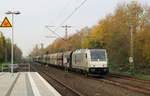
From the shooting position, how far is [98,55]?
25.9 meters

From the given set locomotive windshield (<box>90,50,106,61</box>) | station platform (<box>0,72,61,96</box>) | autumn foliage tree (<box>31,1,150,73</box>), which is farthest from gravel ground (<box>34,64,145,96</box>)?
autumn foliage tree (<box>31,1,150,73</box>)

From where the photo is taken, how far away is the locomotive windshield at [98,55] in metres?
25.7

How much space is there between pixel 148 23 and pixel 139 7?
508 centimetres

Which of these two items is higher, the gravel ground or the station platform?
the station platform

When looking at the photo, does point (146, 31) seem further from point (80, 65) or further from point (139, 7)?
point (80, 65)

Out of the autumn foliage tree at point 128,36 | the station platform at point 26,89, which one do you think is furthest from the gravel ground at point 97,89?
the autumn foliage tree at point 128,36

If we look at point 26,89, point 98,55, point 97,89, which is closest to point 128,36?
point 98,55

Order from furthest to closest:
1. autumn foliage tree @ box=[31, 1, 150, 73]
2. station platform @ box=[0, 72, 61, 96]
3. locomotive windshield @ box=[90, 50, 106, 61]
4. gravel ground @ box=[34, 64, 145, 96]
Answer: autumn foliage tree @ box=[31, 1, 150, 73]
locomotive windshield @ box=[90, 50, 106, 61]
gravel ground @ box=[34, 64, 145, 96]
station platform @ box=[0, 72, 61, 96]

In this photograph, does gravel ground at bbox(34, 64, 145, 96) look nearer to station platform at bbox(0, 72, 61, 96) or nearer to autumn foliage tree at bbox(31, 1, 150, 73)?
station platform at bbox(0, 72, 61, 96)

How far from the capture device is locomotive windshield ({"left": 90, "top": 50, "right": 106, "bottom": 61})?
1011 inches

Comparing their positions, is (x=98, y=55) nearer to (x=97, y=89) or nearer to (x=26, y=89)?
(x=97, y=89)

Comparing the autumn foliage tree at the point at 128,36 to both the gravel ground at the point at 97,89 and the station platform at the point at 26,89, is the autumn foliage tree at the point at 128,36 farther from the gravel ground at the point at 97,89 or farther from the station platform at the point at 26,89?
the station platform at the point at 26,89

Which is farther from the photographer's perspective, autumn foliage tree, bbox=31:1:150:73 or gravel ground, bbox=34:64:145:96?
autumn foliage tree, bbox=31:1:150:73

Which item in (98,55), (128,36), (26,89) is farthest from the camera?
(128,36)
